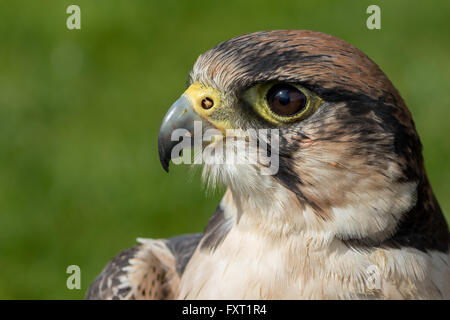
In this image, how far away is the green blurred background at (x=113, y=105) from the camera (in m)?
7.02

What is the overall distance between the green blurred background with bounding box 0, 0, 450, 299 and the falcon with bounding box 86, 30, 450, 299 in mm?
2945

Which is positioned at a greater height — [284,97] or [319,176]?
[284,97]

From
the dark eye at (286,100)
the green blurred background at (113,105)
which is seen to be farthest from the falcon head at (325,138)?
the green blurred background at (113,105)

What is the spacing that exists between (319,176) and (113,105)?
554cm

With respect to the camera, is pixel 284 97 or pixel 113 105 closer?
pixel 284 97

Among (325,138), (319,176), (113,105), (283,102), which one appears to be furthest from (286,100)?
(113,105)

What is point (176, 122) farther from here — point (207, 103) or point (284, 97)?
point (284, 97)

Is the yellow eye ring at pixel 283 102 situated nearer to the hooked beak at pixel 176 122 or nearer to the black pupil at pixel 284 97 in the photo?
the black pupil at pixel 284 97

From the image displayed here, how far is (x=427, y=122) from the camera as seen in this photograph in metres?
8.23

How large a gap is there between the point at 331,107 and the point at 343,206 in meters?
0.46

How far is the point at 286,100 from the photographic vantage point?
3.22 metres

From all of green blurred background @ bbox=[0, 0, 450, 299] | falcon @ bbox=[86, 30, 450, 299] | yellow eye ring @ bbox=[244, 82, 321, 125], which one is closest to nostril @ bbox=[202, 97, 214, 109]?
falcon @ bbox=[86, 30, 450, 299]

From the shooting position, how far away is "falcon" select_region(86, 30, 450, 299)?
127 inches
